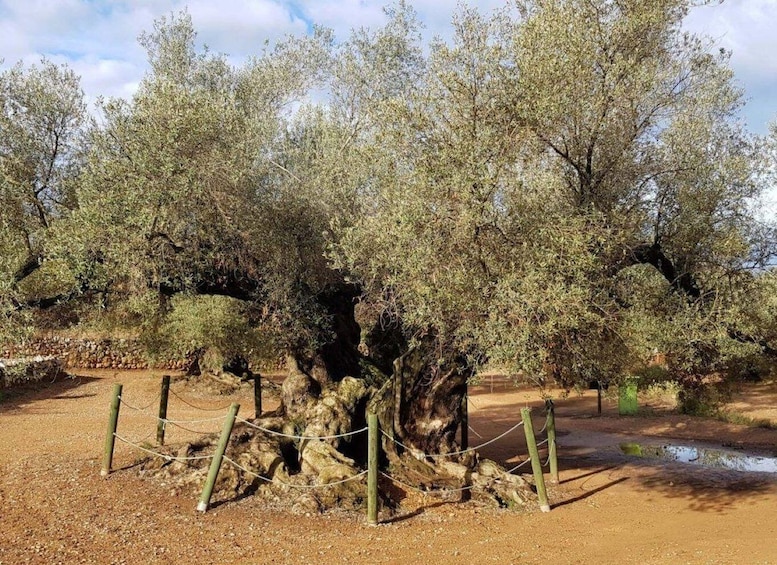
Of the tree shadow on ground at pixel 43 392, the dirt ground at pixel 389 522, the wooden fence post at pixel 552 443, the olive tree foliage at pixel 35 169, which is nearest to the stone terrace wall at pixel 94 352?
the tree shadow on ground at pixel 43 392

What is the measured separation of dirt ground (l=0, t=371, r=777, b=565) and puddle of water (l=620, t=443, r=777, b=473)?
4.24 ft

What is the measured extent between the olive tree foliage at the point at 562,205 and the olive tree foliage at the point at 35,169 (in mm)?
7292

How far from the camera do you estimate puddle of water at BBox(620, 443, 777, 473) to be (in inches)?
691

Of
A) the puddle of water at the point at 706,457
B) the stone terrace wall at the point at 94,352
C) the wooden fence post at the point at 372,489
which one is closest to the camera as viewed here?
the wooden fence post at the point at 372,489

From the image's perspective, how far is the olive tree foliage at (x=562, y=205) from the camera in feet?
34.2

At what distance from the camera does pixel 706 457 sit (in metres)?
18.9

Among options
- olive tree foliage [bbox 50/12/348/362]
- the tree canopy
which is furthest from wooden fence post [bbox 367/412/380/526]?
olive tree foliage [bbox 50/12/348/362]

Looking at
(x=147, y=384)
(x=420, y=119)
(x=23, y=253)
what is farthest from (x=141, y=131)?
(x=147, y=384)

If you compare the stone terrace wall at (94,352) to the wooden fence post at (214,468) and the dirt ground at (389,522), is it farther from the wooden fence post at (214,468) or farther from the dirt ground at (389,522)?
the wooden fence post at (214,468)

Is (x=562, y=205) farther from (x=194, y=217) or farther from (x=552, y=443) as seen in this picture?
(x=194, y=217)

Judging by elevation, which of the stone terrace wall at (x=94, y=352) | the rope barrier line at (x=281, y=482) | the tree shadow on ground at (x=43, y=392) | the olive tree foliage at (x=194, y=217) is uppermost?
the olive tree foliage at (x=194, y=217)

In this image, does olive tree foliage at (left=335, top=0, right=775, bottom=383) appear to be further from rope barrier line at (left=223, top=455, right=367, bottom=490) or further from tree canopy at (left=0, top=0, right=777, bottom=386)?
rope barrier line at (left=223, top=455, right=367, bottom=490)

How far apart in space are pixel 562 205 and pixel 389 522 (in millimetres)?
7174

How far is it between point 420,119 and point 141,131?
617 cm
